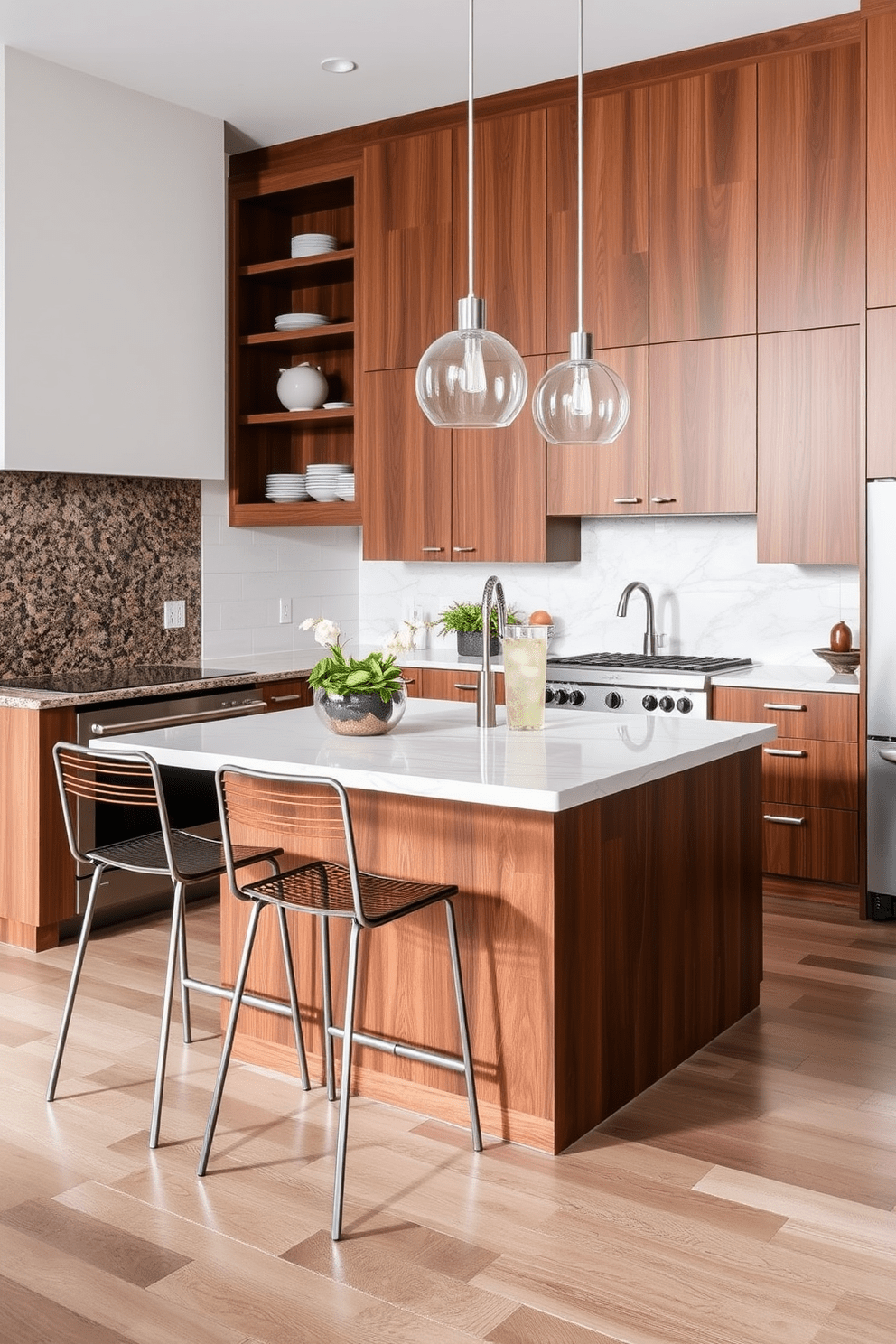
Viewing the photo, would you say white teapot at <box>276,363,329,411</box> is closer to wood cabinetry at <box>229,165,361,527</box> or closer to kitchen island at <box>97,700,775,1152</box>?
wood cabinetry at <box>229,165,361,527</box>

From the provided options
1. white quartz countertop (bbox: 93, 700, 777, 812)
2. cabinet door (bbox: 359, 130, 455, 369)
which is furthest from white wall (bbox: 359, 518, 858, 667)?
white quartz countertop (bbox: 93, 700, 777, 812)

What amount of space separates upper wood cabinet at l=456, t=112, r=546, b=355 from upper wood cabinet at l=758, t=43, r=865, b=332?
902 millimetres

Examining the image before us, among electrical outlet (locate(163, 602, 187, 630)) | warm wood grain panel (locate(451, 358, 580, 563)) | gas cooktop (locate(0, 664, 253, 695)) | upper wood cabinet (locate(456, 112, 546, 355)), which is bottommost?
gas cooktop (locate(0, 664, 253, 695))

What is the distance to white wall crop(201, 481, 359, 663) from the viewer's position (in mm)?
5758

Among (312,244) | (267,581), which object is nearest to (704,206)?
(312,244)

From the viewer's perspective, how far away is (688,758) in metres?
2.96

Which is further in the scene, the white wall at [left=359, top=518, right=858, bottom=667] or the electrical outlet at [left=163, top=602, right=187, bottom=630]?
the electrical outlet at [left=163, top=602, right=187, bottom=630]

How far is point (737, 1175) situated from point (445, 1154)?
61 cm

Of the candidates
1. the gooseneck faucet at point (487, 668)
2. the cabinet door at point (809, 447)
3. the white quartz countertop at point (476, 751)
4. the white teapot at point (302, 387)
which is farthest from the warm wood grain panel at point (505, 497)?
the gooseneck faucet at point (487, 668)

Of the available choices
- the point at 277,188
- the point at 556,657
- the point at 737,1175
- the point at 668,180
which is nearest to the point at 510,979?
the point at 737,1175

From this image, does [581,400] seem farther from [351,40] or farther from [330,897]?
[351,40]

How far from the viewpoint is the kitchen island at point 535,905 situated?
8.99ft

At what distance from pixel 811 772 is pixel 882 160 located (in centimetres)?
209

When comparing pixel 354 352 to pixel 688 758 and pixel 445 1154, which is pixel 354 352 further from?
pixel 445 1154
